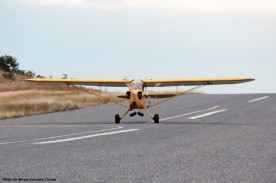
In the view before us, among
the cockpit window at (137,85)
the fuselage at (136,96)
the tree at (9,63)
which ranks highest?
the tree at (9,63)

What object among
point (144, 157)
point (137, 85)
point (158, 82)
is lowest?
point (144, 157)

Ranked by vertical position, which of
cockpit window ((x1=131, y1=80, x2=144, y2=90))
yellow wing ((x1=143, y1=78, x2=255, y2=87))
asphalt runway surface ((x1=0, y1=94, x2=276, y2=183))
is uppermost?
yellow wing ((x1=143, y1=78, x2=255, y2=87))

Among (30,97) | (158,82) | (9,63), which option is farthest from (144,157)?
(9,63)

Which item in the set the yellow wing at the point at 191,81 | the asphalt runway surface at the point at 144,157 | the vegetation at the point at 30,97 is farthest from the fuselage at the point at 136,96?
the vegetation at the point at 30,97

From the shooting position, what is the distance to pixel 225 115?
23.7 m

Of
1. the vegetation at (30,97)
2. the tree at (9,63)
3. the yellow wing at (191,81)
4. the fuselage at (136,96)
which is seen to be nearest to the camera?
the fuselage at (136,96)

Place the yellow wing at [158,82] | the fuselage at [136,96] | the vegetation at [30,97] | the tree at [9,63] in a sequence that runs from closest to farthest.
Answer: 1. the fuselage at [136,96]
2. the yellow wing at [158,82]
3. the vegetation at [30,97]
4. the tree at [9,63]

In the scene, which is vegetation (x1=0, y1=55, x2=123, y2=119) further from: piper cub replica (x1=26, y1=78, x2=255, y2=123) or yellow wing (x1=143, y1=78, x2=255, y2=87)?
yellow wing (x1=143, y1=78, x2=255, y2=87)

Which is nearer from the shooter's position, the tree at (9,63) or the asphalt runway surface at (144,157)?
the asphalt runway surface at (144,157)

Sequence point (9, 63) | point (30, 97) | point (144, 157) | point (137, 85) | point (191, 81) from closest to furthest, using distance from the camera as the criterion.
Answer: point (144, 157)
point (137, 85)
point (191, 81)
point (30, 97)
point (9, 63)

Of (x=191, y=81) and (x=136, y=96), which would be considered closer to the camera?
(x=136, y=96)

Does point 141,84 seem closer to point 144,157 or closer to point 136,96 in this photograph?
point 136,96

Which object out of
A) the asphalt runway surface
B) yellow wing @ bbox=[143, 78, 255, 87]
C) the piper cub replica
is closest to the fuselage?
the piper cub replica

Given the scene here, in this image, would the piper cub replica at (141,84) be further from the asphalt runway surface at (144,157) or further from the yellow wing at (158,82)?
the asphalt runway surface at (144,157)
